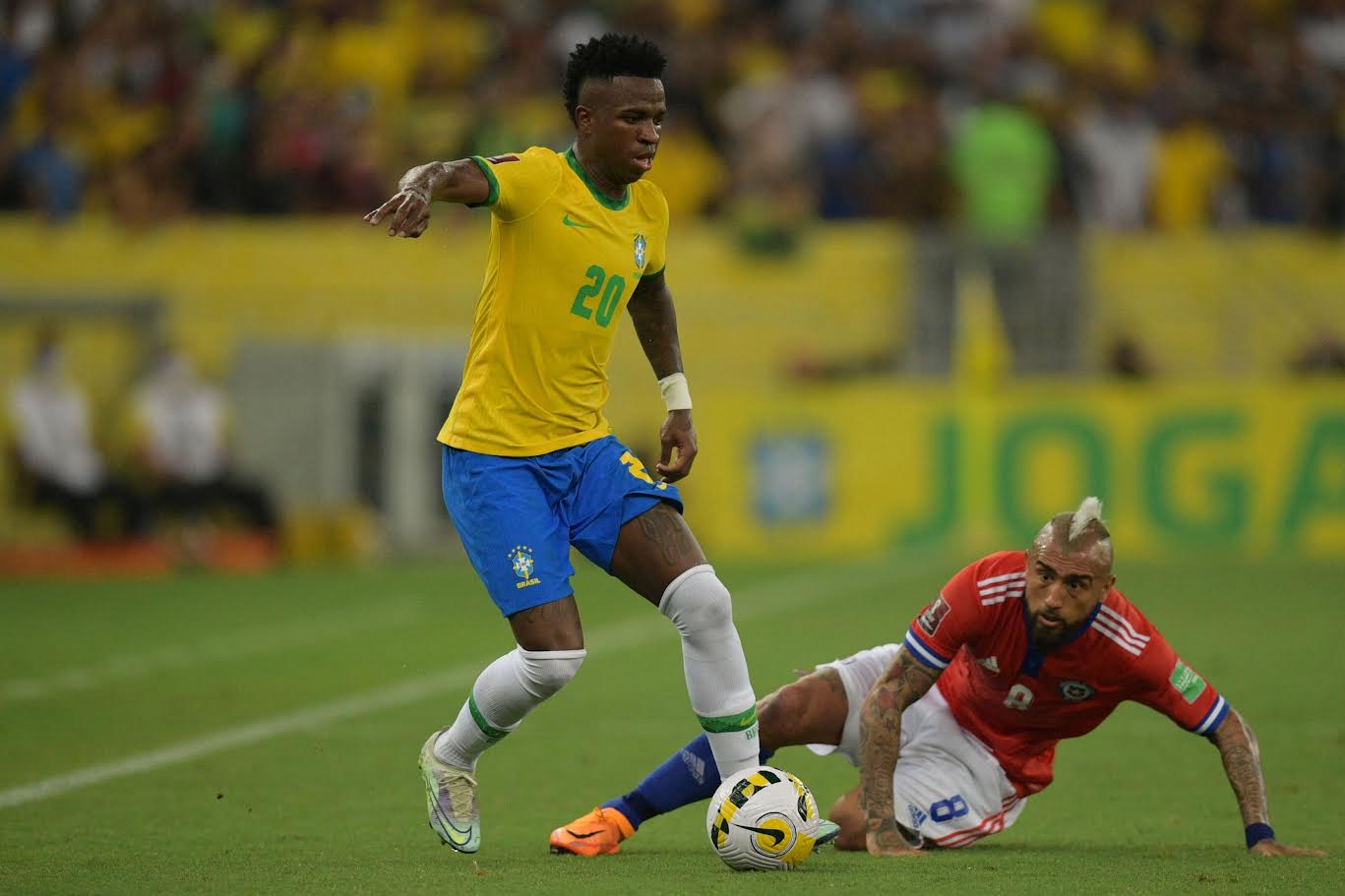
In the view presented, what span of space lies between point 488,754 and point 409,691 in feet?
6.46

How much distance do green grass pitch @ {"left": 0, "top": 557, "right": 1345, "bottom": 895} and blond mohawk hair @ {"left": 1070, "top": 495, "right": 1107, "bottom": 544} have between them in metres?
0.97

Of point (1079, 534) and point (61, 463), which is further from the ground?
point (1079, 534)

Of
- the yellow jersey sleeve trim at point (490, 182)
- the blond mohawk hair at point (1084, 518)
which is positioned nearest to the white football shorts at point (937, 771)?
the blond mohawk hair at point (1084, 518)

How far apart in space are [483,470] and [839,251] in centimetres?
1426

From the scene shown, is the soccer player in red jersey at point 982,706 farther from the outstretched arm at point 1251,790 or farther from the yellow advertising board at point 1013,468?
the yellow advertising board at point 1013,468

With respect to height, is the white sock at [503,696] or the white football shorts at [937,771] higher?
the white sock at [503,696]

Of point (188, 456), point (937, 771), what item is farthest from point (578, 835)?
point (188, 456)

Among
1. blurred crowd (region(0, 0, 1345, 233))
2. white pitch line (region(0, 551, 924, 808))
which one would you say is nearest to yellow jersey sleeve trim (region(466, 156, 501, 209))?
white pitch line (region(0, 551, 924, 808))

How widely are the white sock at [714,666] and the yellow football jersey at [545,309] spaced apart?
1.97 feet

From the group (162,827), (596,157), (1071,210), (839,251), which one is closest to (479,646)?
(162,827)

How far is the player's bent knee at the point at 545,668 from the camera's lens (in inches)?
245

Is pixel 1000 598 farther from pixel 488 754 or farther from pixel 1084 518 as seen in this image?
pixel 488 754

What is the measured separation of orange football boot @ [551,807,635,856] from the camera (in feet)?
21.4

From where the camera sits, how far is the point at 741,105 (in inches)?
819
